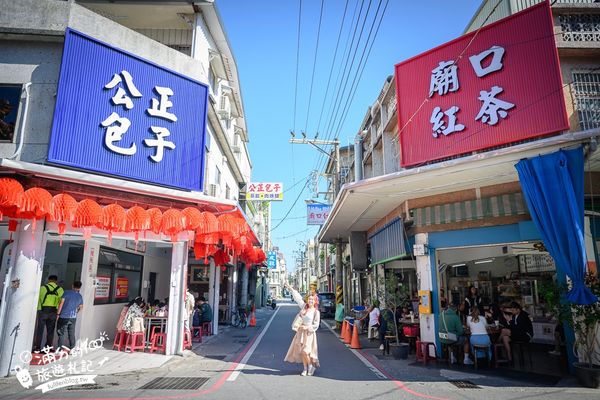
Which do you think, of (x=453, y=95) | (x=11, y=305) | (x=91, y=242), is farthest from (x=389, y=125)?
(x=11, y=305)

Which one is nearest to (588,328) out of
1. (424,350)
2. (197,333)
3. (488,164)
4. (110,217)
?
(424,350)

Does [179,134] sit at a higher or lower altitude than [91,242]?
higher

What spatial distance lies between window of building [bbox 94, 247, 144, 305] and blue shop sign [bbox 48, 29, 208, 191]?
3716 millimetres

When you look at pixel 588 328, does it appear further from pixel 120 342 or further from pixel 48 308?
Result: pixel 48 308

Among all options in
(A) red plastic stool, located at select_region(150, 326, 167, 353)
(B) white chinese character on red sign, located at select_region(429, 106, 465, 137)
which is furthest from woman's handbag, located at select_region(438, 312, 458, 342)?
(A) red plastic stool, located at select_region(150, 326, 167, 353)

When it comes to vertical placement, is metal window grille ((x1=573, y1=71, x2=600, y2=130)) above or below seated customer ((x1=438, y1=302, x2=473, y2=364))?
above

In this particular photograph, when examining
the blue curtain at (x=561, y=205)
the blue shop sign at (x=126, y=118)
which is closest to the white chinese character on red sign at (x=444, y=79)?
the blue curtain at (x=561, y=205)

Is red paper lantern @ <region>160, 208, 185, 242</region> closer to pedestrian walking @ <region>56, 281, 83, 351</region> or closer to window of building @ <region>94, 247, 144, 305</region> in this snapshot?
pedestrian walking @ <region>56, 281, 83, 351</region>

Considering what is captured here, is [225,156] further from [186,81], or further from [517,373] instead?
[517,373]

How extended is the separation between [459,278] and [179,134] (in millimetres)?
15512

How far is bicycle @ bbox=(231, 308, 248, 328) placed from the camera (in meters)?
19.1

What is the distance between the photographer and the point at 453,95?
38.1 feet

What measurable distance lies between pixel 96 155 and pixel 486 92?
453 inches

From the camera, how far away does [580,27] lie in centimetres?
1170
